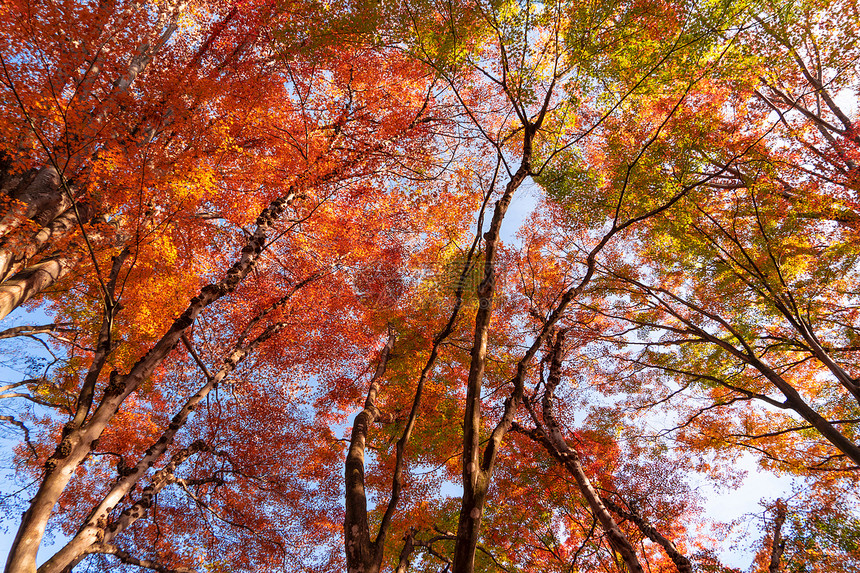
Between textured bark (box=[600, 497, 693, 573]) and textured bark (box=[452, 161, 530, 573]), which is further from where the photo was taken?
textured bark (box=[600, 497, 693, 573])

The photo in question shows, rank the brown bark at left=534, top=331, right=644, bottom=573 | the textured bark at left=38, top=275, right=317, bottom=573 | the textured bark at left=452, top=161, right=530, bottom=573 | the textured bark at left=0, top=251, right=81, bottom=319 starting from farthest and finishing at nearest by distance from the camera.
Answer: the textured bark at left=0, top=251, right=81, bottom=319 < the brown bark at left=534, top=331, right=644, bottom=573 < the textured bark at left=38, top=275, right=317, bottom=573 < the textured bark at left=452, top=161, right=530, bottom=573

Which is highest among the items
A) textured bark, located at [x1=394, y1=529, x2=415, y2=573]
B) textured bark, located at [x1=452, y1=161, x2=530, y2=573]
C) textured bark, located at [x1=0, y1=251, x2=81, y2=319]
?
textured bark, located at [x1=0, y1=251, x2=81, y2=319]

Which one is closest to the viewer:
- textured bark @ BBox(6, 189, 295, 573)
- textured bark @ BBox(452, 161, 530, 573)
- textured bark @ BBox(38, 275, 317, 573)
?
textured bark @ BBox(452, 161, 530, 573)

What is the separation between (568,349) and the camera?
10.5m

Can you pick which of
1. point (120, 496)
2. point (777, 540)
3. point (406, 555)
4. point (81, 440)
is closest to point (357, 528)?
point (406, 555)

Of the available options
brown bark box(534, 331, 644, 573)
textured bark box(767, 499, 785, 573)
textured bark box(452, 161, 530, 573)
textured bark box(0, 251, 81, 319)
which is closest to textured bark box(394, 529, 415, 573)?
Answer: textured bark box(452, 161, 530, 573)

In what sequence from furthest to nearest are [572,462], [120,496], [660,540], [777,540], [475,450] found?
[572,462], [777,540], [660,540], [120,496], [475,450]

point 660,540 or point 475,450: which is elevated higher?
point 475,450

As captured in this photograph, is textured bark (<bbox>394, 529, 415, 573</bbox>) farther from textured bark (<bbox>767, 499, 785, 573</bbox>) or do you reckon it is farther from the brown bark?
textured bark (<bbox>767, 499, 785, 573</bbox>)

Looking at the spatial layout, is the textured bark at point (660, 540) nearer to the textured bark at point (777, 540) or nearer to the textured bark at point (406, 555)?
the textured bark at point (777, 540)

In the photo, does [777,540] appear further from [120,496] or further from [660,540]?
[120,496]

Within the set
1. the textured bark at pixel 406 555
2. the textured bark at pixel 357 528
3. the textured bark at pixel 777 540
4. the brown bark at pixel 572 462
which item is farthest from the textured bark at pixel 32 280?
the textured bark at pixel 777 540

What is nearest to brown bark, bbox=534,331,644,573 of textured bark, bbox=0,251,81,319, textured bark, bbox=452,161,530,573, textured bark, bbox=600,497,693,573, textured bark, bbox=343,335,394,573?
textured bark, bbox=600,497,693,573

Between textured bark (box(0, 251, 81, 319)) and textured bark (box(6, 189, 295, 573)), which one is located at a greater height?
textured bark (box(0, 251, 81, 319))
